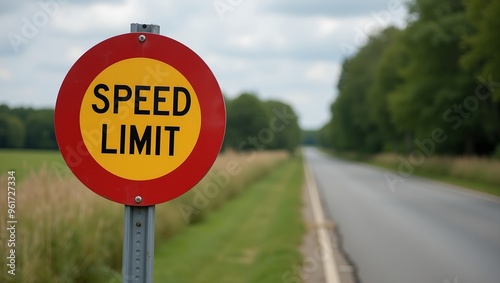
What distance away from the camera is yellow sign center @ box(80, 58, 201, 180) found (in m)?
2.18

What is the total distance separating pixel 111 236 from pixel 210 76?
6.17 meters

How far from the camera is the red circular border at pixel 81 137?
2.21 m

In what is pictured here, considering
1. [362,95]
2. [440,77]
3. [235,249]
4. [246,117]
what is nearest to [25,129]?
[235,249]

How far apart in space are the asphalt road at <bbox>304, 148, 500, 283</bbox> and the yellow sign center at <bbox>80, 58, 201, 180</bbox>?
655 cm

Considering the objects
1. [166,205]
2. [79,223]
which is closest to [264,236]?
[166,205]

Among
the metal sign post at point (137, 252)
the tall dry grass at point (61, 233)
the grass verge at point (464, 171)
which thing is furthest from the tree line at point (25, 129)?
the grass verge at point (464, 171)

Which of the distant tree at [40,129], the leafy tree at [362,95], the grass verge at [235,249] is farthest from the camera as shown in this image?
the leafy tree at [362,95]

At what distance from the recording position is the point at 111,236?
26.7 ft

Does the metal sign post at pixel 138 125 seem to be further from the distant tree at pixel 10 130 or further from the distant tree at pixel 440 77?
the distant tree at pixel 440 77

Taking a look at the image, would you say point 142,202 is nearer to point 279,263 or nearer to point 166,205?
point 279,263

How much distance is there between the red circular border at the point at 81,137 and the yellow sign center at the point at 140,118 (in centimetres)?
2

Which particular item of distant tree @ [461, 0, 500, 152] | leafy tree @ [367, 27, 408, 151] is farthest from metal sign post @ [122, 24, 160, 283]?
leafy tree @ [367, 27, 408, 151]

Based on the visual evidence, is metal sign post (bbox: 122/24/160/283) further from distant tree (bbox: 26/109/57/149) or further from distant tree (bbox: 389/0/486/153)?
distant tree (bbox: 389/0/486/153)

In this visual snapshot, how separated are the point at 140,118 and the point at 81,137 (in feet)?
0.71
